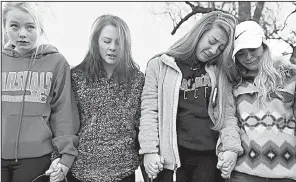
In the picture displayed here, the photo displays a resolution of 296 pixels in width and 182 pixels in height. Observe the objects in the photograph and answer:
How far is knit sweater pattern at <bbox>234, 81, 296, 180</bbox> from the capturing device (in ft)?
8.11

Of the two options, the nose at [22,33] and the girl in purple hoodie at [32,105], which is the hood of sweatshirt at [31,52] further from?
the nose at [22,33]

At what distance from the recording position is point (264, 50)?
8.77 ft

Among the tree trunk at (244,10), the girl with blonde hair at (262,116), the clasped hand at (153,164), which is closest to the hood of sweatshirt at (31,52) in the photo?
the clasped hand at (153,164)

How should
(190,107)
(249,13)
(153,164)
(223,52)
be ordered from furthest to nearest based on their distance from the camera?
(249,13), (223,52), (190,107), (153,164)

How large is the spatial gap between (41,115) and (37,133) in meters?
0.11

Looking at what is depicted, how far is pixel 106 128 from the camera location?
250cm

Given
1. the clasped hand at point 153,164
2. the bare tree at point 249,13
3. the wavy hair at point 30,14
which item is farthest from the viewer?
the bare tree at point 249,13

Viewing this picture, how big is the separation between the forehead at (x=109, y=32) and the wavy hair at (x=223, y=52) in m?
0.37

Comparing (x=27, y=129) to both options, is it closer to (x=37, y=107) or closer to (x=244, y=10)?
(x=37, y=107)

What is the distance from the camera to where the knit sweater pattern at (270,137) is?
2473 mm

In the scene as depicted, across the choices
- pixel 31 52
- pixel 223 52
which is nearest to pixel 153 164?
pixel 223 52

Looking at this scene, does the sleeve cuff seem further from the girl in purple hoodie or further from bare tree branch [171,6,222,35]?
bare tree branch [171,6,222,35]

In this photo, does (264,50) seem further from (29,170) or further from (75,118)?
(29,170)

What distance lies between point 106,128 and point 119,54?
1.58 feet
